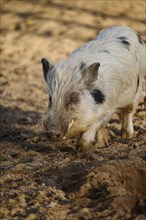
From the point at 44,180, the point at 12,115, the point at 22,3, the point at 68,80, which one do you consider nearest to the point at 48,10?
the point at 22,3

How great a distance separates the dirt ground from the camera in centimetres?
424

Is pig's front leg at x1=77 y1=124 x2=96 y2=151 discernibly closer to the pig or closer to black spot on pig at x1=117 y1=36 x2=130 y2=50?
the pig

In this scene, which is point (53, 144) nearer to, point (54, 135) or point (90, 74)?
point (54, 135)

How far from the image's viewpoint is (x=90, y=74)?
234 inches

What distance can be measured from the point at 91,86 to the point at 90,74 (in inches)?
5.6

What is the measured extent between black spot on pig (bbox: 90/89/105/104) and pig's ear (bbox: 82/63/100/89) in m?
0.10

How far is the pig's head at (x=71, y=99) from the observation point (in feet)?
19.3

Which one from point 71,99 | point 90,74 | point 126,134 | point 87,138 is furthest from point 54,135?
point 126,134

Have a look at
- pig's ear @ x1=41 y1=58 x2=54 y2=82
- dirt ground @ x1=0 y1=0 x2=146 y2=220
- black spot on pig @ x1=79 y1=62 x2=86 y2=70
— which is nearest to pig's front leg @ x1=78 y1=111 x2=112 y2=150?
dirt ground @ x1=0 y1=0 x2=146 y2=220

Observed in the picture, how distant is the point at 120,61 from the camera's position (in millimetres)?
6543

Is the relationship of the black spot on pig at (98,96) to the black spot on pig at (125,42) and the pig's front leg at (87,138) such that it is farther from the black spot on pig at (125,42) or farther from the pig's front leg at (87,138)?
the black spot on pig at (125,42)

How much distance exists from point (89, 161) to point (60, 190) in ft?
3.59

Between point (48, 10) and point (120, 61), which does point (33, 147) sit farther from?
point (48, 10)

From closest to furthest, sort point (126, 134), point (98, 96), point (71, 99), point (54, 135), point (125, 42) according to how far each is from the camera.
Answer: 1. point (54, 135)
2. point (71, 99)
3. point (98, 96)
4. point (125, 42)
5. point (126, 134)
